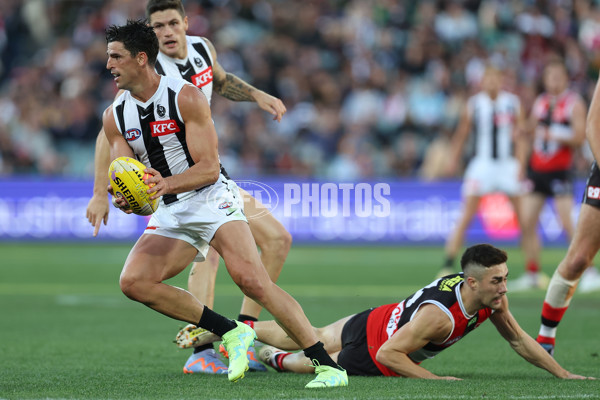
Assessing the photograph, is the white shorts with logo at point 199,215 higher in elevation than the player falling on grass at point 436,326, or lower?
higher

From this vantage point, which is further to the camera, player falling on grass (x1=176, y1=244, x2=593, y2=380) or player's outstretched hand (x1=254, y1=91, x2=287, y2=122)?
player's outstretched hand (x1=254, y1=91, x2=287, y2=122)

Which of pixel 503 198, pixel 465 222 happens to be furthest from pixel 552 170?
pixel 503 198

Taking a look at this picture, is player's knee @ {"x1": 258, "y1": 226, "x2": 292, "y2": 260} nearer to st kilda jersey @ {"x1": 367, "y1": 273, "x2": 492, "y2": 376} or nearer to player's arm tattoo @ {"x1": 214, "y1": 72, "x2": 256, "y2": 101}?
st kilda jersey @ {"x1": 367, "y1": 273, "x2": 492, "y2": 376}

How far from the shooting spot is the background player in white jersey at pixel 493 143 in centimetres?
1268

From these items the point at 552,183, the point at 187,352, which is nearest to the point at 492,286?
the point at 187,352

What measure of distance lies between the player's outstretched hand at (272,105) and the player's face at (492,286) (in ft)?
6.04

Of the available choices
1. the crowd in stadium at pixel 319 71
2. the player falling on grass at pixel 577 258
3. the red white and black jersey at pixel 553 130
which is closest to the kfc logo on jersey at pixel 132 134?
the player falling on grass at pixel 577 258

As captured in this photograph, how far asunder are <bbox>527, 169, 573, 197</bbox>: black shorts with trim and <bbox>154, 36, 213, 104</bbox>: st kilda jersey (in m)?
6.52

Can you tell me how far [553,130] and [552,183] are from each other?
706 millimetres

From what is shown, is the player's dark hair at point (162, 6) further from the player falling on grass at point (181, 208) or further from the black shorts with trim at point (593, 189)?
the black shorts with trim at point (593, 189)

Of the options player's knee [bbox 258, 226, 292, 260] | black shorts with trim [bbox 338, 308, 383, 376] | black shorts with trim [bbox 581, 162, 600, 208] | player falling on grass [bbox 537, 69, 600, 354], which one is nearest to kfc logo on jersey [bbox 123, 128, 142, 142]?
player's knee [bbox 258, 226, 292, 260]

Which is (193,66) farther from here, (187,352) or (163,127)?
(187,352)

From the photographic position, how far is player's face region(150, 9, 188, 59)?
6840mm

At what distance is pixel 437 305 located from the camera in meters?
5.99
